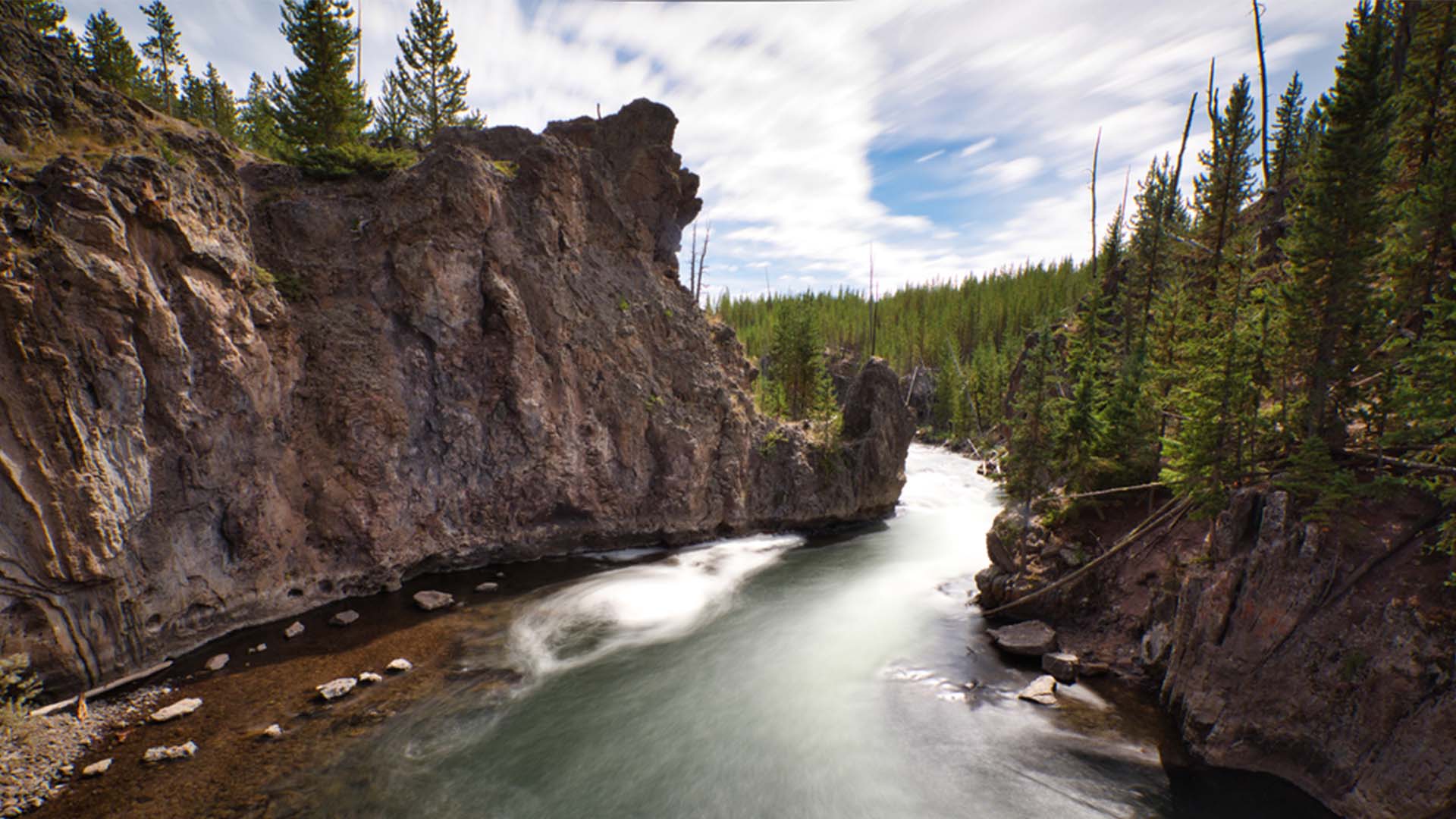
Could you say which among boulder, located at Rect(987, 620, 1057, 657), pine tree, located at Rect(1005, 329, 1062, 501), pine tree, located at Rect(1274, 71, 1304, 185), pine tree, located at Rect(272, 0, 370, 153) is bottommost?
boulder, located at Rect(987, 620, 1057, 657)

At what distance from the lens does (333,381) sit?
18000 mm

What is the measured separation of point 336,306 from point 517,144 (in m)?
11.5

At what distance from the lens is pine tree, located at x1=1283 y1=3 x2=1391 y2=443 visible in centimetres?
1076

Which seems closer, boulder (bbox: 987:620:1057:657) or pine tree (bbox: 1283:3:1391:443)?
pine tree (bbox: 1283:3:1391:443)

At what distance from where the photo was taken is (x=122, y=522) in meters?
12.2

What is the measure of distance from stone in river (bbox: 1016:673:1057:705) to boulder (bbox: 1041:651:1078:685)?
1.09 ft

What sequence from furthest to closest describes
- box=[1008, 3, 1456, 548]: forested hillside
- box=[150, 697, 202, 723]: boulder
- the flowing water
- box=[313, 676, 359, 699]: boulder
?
box=[313, 676, 359, 699]: boulder → box=[150, 697, 202, 723]: boulder → the flowing water → box=[1008, 3, 1456, 548]: forested hillside

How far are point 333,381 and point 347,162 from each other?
30.3 feet

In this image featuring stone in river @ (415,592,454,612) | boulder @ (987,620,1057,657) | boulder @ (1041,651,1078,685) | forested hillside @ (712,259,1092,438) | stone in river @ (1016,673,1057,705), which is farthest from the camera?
forested hillside @ (712,259,1092,438)

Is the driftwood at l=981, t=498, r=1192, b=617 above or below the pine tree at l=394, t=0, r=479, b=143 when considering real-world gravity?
below

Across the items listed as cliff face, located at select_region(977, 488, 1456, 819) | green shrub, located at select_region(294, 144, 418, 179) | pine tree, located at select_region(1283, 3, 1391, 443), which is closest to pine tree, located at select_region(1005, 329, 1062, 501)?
cliff face, located at select_region(977, 488, 1456, 819)

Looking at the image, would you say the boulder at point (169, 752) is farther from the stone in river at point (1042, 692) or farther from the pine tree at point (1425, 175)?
the pine tree at point (1425, 175)

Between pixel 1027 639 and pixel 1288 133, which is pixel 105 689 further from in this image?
pixel 1288 133

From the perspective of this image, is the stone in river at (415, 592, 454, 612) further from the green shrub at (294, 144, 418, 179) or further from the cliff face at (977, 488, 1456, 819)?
the cliff face at (977, 488, 1456, 819)
